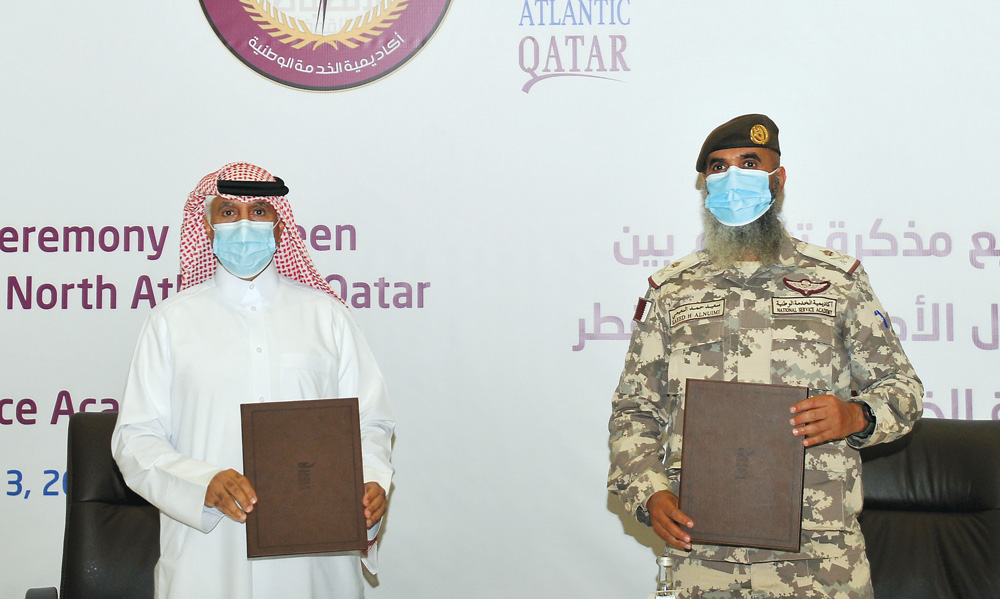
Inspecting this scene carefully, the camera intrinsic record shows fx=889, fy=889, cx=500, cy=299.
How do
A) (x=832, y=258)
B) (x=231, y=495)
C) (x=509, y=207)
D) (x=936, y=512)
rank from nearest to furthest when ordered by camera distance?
(x=231, y=495) → (x=832, y=258) → (x=936, y=512) → (x=509, y=207)

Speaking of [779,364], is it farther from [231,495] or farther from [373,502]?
[231,495]

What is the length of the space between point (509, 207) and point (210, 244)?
114 cm

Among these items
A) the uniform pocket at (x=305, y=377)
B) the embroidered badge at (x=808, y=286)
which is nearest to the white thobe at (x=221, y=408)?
the uniform pocket at (x=305, y=377)

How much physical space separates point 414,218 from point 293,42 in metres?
0.79

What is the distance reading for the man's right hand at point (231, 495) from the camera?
2.04 meters

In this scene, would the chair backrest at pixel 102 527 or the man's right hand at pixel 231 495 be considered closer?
the man's right hand at pixel 231 495

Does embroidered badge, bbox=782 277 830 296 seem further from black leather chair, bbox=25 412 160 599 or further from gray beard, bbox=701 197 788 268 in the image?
black leather chair, bbox=25 412 160 599

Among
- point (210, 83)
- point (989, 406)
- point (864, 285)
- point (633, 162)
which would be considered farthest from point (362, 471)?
point (989, 406)

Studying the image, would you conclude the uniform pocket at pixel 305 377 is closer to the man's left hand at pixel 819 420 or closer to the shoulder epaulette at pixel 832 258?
the man's left hand at pixel 819 420

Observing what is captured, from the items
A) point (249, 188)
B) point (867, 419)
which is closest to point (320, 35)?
point (249, 188)

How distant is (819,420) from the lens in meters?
1.93

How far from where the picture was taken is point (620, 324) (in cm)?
323

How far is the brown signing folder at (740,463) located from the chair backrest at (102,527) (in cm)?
164

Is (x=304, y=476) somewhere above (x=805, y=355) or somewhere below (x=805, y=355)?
below
